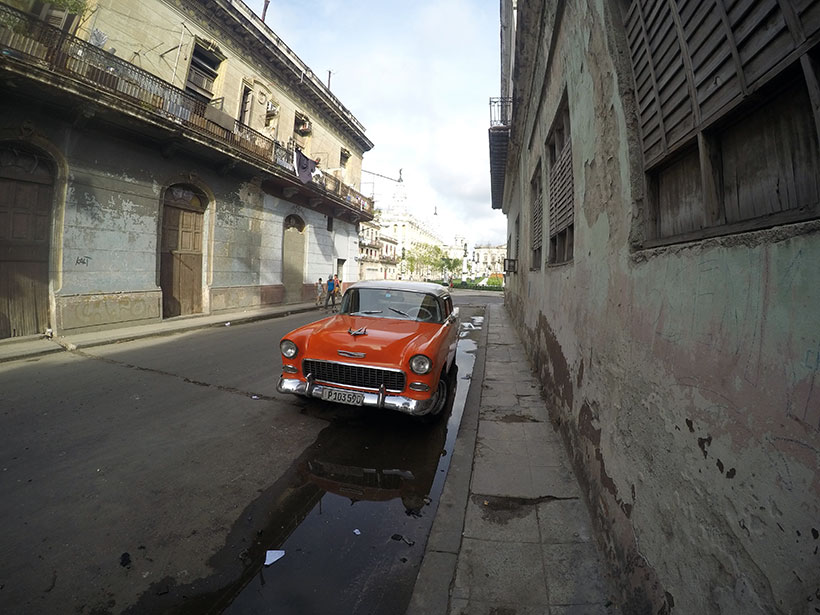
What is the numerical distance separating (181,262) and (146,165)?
316cm

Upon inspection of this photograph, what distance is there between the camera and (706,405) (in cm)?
126

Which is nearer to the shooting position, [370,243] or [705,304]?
[705,304]

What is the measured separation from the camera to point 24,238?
8.23 metres

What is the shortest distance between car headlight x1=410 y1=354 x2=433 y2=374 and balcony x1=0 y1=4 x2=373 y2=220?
10.3m

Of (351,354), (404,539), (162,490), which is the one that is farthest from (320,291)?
(404,539)

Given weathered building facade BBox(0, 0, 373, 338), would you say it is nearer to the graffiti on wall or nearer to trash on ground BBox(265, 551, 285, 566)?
the graffiti on wall

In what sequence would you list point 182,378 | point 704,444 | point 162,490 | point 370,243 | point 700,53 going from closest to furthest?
point 704,444, point 700,53, point 162,490, point 182,378, point 370,243

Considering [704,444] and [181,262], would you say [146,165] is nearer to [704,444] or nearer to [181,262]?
[181,262]

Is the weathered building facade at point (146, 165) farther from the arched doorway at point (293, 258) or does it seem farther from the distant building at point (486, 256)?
the distant building at point (486, 256)

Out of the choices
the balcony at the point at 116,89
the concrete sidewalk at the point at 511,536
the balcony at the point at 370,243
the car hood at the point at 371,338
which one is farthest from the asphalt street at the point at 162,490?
the balcony at the point at 370,243

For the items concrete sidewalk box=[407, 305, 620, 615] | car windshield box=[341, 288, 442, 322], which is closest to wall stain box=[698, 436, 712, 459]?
concrete sidewalk box=[407, 305, 620, 615]

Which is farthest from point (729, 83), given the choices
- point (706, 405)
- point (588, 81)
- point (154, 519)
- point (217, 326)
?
point (217, 326)

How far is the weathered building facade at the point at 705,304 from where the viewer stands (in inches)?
37.0

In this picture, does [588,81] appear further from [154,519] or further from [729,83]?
[154,519]
